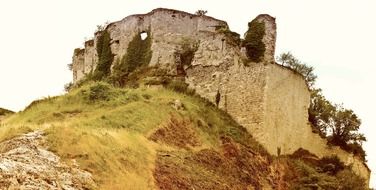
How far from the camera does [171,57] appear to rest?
1540 inches

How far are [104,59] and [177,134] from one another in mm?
14351

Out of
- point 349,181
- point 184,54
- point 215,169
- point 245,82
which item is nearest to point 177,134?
point 215,169

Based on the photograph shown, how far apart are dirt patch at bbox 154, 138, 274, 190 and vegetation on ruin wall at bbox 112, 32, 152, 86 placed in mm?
10194

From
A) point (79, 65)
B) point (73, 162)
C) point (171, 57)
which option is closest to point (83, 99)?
point (171, 57)

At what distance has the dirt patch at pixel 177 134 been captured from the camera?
92.5 feet

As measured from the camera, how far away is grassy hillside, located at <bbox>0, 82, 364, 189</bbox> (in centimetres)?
2198

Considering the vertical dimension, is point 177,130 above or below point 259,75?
below

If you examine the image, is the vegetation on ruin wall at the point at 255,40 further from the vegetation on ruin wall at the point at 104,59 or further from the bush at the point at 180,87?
the vegetation on ruin wall at the point at 104,59

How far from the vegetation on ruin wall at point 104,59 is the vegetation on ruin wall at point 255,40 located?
9.52 meters

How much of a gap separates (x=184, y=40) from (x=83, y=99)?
9.31 meters

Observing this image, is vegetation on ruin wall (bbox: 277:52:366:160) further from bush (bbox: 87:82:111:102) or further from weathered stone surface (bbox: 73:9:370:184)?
bush (bbox: 87:82:111:102)

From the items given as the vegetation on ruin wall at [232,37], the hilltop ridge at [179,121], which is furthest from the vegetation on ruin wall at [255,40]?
the vegetation on ruin wall at [232,37]

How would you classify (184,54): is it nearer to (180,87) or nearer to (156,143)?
(180,87)

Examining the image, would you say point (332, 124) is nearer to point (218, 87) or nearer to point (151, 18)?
point (218, 87)
